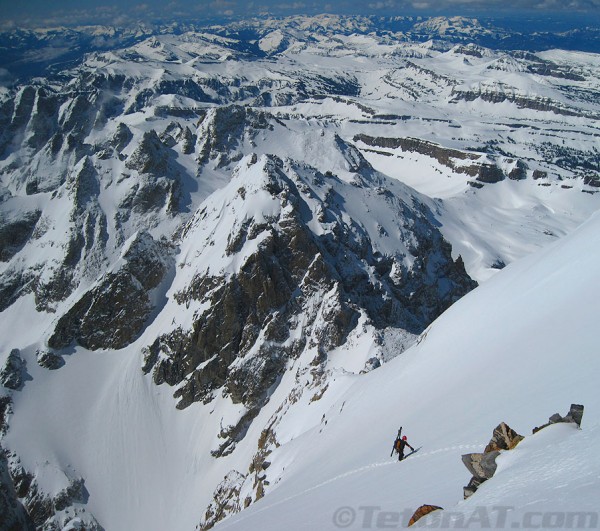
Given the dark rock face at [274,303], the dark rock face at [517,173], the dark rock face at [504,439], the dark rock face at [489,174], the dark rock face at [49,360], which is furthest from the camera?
the dark rock face at [517,173]

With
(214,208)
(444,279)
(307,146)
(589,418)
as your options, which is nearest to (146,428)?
(214,208)

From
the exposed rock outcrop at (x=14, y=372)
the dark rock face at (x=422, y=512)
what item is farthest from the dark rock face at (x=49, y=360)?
the dark rock face at (x=422, y=512)

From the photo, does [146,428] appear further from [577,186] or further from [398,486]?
[577,186]

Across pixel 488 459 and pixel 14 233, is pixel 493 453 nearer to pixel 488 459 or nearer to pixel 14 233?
pixel 488 459

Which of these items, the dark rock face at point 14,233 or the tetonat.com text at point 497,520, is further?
the dark rock face at point 14,233

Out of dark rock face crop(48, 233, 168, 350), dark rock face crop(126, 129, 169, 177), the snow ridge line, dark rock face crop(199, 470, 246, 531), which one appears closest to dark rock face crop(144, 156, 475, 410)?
dark rock face crop(48, 233, 168, 350)

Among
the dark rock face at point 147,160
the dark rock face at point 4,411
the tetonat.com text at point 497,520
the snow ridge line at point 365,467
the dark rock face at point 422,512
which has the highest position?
the tetonat.com text at point 497,520

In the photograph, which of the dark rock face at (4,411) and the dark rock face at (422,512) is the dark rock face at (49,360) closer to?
the dark rock face at (4,411)
